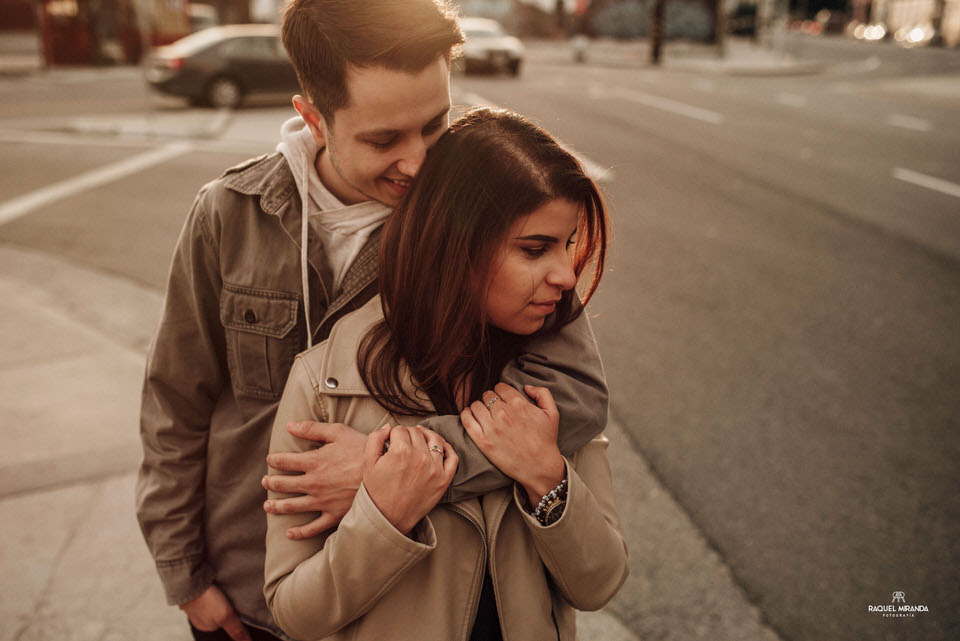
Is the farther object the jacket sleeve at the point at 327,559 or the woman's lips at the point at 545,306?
the woman's lips at the point at 545,306

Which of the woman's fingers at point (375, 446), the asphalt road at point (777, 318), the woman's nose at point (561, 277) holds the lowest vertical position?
the asphalt road at point (777, 318)

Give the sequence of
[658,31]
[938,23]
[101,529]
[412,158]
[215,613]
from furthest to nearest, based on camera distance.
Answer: [938,23], [658,31], [101,529], [215,613], [412,158]

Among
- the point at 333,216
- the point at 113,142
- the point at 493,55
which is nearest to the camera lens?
the point at 333,216

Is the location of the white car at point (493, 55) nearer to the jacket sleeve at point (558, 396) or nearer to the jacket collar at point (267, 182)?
the jacket collar at point (267, 182)

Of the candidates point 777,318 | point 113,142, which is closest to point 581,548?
point 777,318

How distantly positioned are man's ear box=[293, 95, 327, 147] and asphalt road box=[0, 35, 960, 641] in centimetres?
189

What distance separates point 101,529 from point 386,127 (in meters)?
2.39

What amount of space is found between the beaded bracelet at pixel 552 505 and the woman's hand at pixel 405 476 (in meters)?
0.17

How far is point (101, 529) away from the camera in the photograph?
9.66 feet

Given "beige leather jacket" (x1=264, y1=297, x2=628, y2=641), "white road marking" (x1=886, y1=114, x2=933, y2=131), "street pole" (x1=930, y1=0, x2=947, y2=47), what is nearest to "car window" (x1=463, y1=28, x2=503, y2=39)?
"white road marking" (x1=886, y1=114, x2=933, y2=131)

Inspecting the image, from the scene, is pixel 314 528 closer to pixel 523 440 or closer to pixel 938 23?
pixel 523 440

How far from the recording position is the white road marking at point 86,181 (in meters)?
7.49

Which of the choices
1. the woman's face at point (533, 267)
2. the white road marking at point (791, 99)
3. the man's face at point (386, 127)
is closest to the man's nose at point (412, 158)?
the man's face at point (386, 127)

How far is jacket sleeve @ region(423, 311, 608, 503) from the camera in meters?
1.27
